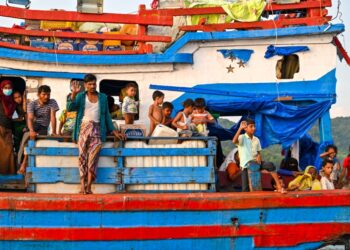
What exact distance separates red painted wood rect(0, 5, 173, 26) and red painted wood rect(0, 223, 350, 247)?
313cm

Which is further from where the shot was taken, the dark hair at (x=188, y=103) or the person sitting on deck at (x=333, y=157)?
the person sitting on deck at (x=333, y=157)

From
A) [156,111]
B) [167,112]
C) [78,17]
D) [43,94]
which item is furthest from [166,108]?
[78,17]

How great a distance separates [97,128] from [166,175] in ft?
3.51

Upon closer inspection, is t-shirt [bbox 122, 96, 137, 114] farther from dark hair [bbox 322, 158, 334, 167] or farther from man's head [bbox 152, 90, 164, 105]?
dark hair [bbox 322, 158, 334, 167]

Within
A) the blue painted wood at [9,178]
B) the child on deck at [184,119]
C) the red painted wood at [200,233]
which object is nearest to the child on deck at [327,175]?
the red painted wood at [200,233]

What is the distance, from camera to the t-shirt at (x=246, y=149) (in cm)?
943

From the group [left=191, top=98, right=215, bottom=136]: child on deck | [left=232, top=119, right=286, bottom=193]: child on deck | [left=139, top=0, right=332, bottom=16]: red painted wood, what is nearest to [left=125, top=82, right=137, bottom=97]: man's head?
[left=191, top=98, right=215, bottom=136]: child on deck

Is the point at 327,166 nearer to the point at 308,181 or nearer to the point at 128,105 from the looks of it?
the point at 308,181

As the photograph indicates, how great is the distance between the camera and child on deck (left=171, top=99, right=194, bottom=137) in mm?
9648

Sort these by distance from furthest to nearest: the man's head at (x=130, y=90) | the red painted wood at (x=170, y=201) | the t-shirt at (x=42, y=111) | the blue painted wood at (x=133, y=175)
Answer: the man's head at (x=130, y=90) < the t-shirt at (x=42, y=111) < the blue painted wood at (x=133, y=175) < the red painted wood at (x=170, y=201)

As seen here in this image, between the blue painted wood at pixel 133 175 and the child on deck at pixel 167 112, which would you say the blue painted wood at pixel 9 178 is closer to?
the blue painted wood at pixel 133 175

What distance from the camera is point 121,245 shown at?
891 centimetres

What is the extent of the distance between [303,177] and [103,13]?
3678 millimetres

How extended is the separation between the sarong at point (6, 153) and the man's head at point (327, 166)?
4.25 m
